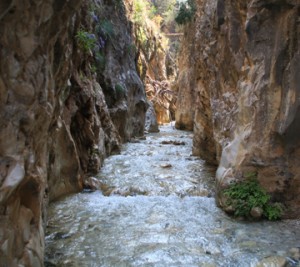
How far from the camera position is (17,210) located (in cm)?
289

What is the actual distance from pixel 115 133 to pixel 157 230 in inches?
270

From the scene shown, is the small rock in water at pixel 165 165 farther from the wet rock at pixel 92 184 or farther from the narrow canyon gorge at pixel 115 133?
the wet rock at pixel 92 184

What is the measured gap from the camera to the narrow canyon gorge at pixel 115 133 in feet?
9.08

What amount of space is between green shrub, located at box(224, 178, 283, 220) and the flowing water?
168 millimetres

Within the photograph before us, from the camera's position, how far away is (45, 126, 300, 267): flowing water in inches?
150

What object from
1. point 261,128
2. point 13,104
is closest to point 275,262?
point 261,128

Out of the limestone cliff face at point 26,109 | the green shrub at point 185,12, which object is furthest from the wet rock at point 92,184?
the green shrub at point 185,12

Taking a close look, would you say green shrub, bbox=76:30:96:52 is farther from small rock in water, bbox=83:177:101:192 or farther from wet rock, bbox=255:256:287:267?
wet rock, bbox=255:256:287:267

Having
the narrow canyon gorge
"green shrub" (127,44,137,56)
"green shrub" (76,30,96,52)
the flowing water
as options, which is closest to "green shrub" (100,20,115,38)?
the narrow canyon gorge

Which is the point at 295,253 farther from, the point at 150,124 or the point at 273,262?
the point at 150,124

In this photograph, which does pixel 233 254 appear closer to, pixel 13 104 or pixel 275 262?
pixel 275 262

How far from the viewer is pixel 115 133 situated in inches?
444

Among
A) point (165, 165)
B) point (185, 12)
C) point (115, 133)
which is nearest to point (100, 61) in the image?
point (115, 133)

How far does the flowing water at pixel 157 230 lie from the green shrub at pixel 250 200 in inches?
6.6
